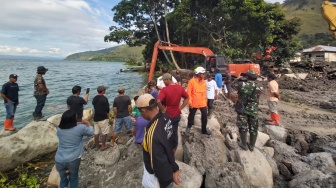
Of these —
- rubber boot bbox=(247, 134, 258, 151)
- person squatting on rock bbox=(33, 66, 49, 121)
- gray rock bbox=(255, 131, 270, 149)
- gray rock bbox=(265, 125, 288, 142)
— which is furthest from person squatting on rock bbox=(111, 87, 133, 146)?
gray rock bbox=(265, 125, 288, 142)

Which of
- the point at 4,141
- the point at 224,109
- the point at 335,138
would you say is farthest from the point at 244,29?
the point at 4,141

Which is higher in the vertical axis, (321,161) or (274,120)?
(274,120)

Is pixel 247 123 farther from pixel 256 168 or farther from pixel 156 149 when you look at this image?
pixel 156 149

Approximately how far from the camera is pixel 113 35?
29.7 meters

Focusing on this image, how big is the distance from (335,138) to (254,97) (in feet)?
13.3

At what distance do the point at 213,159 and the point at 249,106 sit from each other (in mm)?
1448

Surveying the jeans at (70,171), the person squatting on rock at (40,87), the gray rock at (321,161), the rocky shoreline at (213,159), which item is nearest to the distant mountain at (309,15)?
the rocky shoreline at (213,159)

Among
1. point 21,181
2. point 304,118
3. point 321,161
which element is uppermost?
point 321,161

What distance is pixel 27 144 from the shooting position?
657cm

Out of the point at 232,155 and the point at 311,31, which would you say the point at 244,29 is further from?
the point at 311,31

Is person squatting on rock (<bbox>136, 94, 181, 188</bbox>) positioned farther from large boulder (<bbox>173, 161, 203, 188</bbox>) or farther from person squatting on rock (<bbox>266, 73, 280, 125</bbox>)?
person squatting on rock (<bbox>266, 73, 280, 125</bbox>)

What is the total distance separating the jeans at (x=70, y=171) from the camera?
4.07m

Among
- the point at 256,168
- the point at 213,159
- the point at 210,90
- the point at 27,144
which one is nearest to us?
the point at 256,168

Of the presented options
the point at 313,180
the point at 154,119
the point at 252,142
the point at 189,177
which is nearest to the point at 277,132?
the point at 252,142
